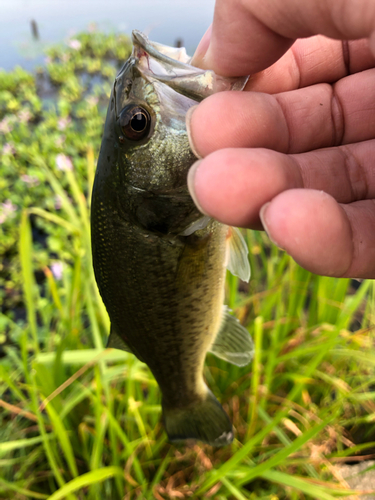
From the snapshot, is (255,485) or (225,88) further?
(255,485)

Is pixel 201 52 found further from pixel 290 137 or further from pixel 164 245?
pixel 164 245

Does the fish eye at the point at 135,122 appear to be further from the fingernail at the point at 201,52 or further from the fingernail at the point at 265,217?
the fingernail at the point at 265,217

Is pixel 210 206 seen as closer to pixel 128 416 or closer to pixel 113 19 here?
pixel 128 416

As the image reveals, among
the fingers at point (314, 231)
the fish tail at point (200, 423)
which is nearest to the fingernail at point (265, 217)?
the fingers at point (314, 231)

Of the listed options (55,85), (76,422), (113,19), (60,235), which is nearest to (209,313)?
(76,422)

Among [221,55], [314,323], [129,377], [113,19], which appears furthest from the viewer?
[113,19]

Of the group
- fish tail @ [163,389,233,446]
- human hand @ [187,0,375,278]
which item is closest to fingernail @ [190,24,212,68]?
human hand @ [187,0,375,278]

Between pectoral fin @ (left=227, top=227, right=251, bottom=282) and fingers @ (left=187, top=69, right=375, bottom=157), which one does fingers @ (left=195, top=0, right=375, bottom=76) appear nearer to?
fingers @ (left=187, top=69, right=375, bottom=157)
